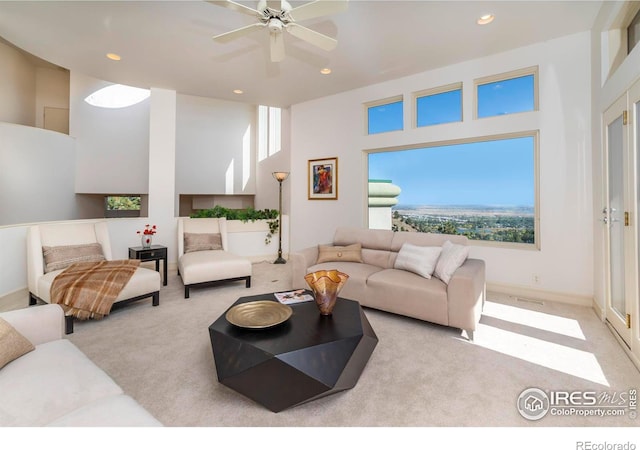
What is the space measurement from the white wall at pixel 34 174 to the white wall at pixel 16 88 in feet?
4.05

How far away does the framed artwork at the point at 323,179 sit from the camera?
17.3 ft

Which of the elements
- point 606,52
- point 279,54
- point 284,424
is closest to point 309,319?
point 284,424

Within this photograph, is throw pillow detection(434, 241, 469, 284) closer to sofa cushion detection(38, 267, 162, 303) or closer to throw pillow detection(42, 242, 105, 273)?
sofa cushion detection(38, 267, 162, 303)

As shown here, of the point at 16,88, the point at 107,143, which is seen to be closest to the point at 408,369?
the point at 107,143

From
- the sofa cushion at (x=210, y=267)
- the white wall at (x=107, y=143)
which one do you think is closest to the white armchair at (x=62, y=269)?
the sofa cushion at (x=210, y=267)

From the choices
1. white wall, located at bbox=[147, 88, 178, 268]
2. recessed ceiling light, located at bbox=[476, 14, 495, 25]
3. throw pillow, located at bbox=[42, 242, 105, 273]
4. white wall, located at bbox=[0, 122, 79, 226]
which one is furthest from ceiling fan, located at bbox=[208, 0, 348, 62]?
white wall, located at bbox=[0, 122, 79, 226]

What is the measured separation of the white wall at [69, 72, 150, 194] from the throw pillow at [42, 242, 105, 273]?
4079mm

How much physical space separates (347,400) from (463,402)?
67 cm

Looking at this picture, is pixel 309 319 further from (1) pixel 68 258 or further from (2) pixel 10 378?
(1) pixel 68 258

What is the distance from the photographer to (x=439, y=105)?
423 cm

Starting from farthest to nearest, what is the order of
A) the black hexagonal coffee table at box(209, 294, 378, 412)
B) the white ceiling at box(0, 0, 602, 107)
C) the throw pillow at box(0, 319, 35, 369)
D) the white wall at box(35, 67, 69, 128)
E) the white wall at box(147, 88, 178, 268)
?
the white wall at box(35, 67, 69, 128) < the white wall at box(147, 88, 178, 268) < the white ceiling at box(0, 0, 602, 107) < the black hexagonal coffee table at box(209, 294, 378, 412) < the throw pillow at box(0, 319, 35, 369)

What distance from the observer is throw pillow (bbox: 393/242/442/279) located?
9.46 ft

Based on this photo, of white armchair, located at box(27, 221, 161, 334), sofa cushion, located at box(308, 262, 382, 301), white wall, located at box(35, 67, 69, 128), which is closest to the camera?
white armchair, located at box(27, 221, 161, 334)
